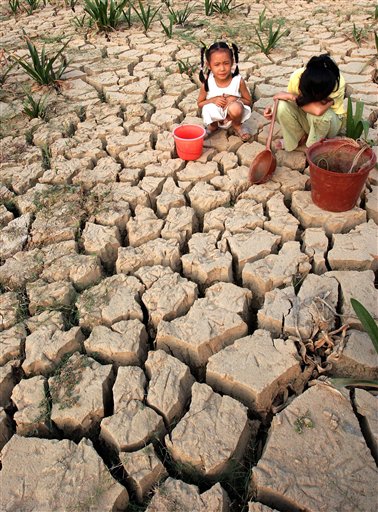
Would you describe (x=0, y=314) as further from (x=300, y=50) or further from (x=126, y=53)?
(x=300, y=50)

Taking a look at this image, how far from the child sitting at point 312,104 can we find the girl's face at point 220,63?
Answer: 412 mm

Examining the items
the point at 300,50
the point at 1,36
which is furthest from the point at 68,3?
the point at 300,50

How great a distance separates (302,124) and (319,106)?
0.24 m

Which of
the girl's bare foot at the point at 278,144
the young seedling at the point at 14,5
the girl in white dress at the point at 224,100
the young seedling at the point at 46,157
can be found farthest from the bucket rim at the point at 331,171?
the young seedling at the point at 14,5

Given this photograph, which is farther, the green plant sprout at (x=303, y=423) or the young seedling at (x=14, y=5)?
the young seedling at (x=14, y=5)

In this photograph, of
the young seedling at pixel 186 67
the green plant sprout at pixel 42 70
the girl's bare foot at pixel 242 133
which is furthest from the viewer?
the young seedling at pixel 186 67

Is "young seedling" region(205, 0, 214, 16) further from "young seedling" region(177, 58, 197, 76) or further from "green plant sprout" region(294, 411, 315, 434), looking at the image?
"green plant sprout" region(294, 411, 315, 434)

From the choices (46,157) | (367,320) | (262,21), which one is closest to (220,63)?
(46,157)

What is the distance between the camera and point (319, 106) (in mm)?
2602

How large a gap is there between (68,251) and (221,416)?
1238 millimetres

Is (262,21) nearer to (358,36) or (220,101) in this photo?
(358,36)

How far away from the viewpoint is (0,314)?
2.11m

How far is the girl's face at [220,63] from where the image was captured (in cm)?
283

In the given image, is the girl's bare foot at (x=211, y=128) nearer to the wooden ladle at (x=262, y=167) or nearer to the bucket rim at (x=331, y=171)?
the wooden ladle at (x=262, y=167)
